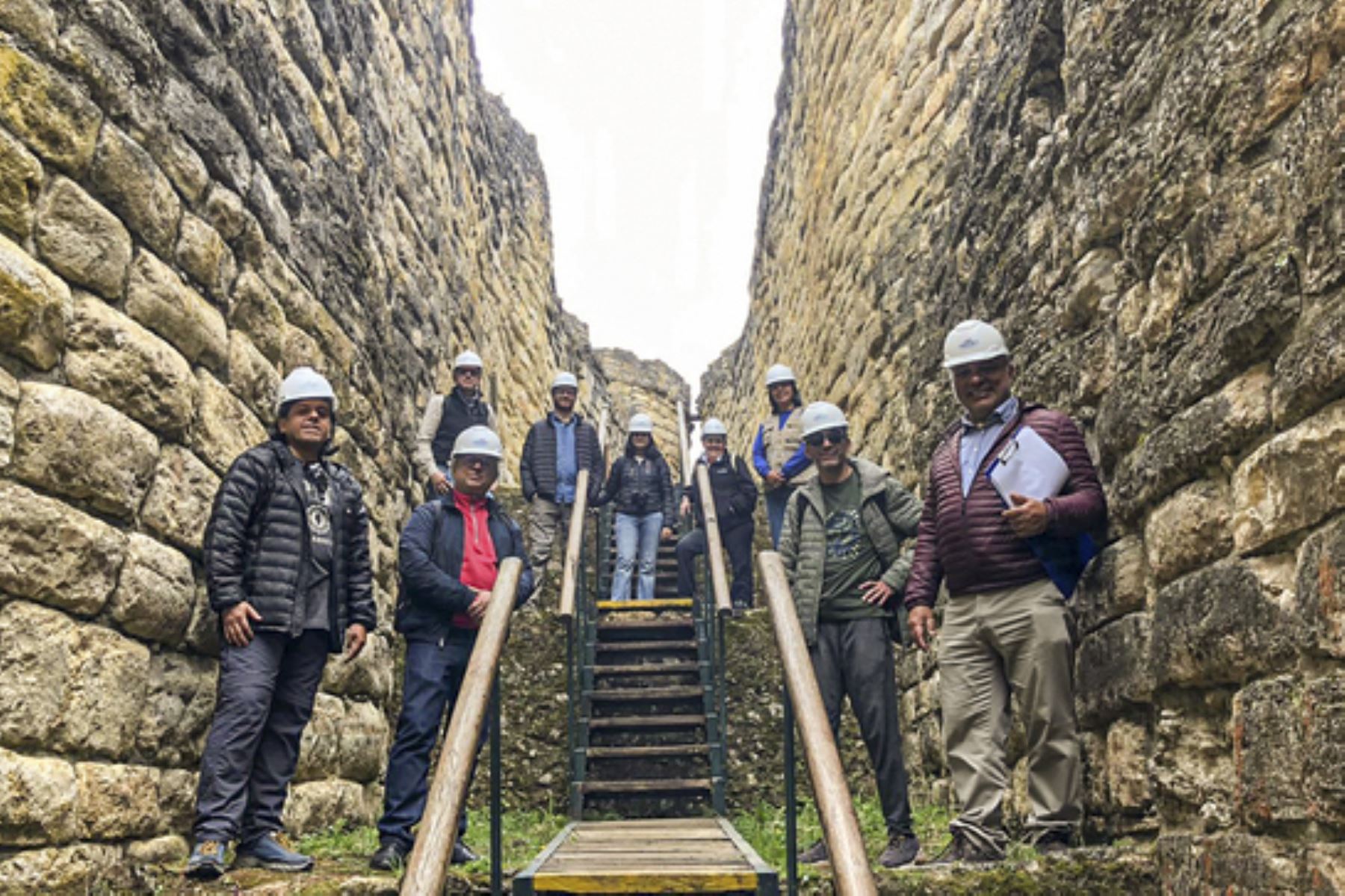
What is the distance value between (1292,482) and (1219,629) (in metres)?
0.40

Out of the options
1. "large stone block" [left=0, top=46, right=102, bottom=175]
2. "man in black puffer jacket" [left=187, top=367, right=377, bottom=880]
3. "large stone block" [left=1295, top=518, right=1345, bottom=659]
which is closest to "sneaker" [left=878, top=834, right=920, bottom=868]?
"large stone block" [left=1295, top=518, right=1345, bottom=659]

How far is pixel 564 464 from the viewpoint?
7539 millimetres

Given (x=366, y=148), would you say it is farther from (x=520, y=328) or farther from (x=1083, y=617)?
(x=520, y=328)

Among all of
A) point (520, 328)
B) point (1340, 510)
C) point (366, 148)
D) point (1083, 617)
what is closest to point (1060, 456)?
point (1083, 617)

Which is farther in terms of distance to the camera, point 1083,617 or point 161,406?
point 1083,617

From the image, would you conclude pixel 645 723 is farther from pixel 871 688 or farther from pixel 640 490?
pixel 640 490

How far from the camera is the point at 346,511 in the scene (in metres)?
3.59

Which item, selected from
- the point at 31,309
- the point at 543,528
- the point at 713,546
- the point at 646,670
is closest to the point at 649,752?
the point at 646,670

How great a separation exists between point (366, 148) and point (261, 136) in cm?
166

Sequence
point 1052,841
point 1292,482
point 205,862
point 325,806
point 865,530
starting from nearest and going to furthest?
point 1292,482 → point 205,862 → point 1052,841 → point 865,530 → point 325,806

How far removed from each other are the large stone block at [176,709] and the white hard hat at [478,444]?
136cm

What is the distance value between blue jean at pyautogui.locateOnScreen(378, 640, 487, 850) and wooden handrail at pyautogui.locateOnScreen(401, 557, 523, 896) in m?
0.25

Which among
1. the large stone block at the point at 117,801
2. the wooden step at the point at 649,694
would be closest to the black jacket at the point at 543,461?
the wooden step at the point at 649,694

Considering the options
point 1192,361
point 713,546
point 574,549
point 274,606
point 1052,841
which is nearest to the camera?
point 1192,361
